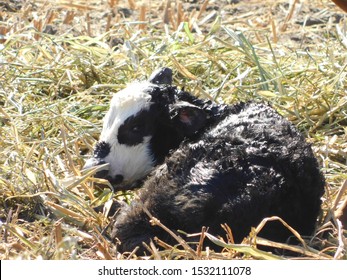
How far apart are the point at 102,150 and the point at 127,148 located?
6.7 inches

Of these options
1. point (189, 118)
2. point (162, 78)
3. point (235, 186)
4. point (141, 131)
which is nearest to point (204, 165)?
point (235, 186)

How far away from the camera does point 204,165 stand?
19.1ft

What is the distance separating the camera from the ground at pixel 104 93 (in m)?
5.99

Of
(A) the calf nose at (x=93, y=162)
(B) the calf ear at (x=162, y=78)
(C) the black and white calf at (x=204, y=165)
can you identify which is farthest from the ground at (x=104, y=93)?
(B) the calf ear at (x=162, y=78)

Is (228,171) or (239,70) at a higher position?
(228,171)

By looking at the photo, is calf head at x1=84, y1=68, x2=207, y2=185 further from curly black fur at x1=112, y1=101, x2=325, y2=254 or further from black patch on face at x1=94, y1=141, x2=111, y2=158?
curly black fur at x1=112, y1=101, x2=325, y2=254

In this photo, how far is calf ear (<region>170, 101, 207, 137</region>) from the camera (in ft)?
21.3

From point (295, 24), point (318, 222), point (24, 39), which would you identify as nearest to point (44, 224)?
point (318, 222)

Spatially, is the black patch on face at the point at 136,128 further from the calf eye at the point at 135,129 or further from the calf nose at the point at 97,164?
the calf nose at the point at 97,164

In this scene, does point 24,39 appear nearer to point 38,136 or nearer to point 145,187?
point 38,136

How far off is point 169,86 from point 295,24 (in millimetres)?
4145

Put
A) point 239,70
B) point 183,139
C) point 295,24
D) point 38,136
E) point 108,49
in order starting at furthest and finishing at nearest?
1. point 295,24
2. point 108,49
3. point 239,70
4. point 38,136
5. point 183,139

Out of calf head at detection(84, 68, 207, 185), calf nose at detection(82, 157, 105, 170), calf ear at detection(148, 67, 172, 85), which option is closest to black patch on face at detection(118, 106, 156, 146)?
calf head at detection(84, 68, 207, 185)

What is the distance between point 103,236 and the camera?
607 centimetres
